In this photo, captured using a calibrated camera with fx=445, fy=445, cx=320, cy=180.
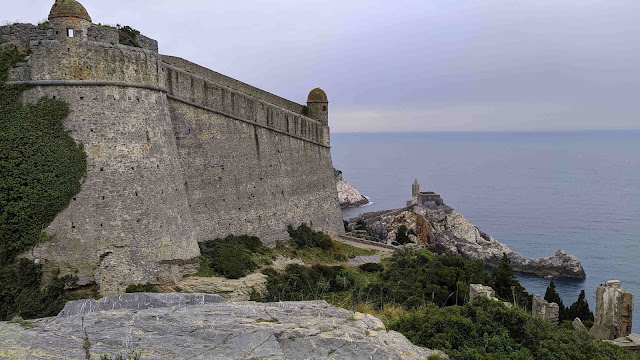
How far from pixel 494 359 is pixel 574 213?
92370mm

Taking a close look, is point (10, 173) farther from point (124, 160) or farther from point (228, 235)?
point (228, 235)

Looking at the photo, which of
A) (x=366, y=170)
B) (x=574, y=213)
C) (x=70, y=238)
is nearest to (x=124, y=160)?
(x=70, y=238)

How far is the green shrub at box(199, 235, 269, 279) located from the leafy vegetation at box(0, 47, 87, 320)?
576cm

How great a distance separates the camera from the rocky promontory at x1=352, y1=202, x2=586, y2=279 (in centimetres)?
5316

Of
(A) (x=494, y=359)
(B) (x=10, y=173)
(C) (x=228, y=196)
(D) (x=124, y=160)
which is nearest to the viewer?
(A) (x=494, y=359)

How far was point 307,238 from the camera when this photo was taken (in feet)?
100

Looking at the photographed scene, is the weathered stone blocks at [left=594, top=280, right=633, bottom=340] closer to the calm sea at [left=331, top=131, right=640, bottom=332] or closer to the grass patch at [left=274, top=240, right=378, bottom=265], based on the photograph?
the grass patch at [left=274, top=240, right=378, bottom=265]

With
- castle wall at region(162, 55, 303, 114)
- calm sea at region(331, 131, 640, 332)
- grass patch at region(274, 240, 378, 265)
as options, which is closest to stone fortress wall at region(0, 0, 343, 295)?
castle wall at region(162, 55, 303, 114)

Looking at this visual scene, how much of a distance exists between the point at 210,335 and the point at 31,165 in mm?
11773

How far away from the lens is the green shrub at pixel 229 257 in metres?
19.5

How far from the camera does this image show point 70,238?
52.4 ft

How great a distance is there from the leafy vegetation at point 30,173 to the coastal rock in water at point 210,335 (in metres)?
8.19

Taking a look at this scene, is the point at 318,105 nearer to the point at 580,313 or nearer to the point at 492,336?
the point at 580,313

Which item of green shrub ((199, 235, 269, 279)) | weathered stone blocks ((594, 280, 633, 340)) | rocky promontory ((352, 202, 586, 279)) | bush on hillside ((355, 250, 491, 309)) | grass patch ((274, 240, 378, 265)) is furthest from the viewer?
rocky promontory ((352, 202, 586, 279))
